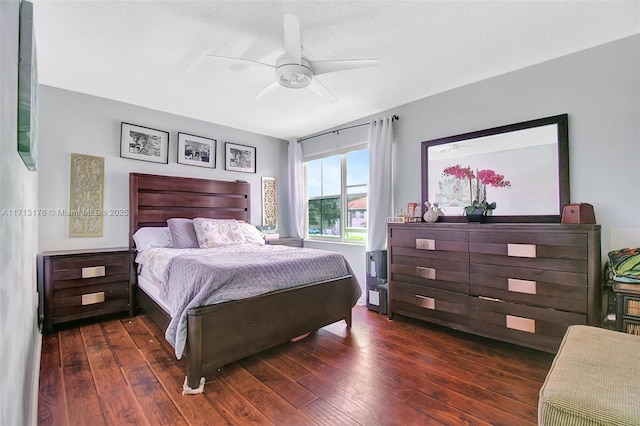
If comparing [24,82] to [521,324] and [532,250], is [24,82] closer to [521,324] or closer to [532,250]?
[532,250]

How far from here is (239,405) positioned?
1.74 m

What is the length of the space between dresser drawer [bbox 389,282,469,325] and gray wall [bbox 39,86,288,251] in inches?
122

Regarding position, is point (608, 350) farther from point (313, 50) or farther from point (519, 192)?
point (313, 50)

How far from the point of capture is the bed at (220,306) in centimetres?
192

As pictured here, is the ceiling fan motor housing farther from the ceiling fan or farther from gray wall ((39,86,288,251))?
gray wall ((39,86,288,251))

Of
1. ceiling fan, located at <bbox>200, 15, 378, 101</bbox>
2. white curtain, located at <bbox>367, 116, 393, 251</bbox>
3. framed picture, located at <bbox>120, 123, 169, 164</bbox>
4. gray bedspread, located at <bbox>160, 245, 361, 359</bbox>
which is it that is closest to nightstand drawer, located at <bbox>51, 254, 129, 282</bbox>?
gray bedspread, located at <bbox>160, 245, 361, 359</bbox>

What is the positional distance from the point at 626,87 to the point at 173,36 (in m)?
3.50

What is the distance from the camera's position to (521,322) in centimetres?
229

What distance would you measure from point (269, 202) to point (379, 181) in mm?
2048

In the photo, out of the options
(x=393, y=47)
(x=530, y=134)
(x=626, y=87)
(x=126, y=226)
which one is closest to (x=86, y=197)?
(x=126, y=226)

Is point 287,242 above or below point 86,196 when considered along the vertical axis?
below

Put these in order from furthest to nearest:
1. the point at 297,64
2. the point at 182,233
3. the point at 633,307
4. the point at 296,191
Result: the point at 296,191, the point at 182,233, the point at 297,64, the point at 633,307

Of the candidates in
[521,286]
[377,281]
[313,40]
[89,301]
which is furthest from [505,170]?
[89,301]

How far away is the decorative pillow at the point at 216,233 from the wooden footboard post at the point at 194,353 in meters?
1.57
